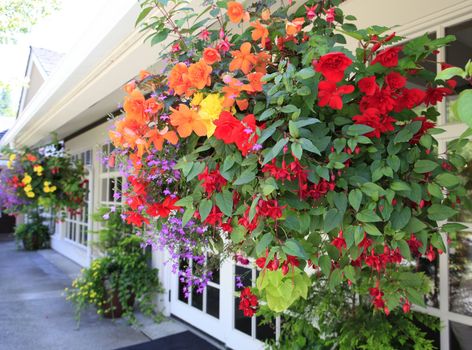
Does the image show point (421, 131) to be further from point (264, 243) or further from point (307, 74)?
point (264, 243)

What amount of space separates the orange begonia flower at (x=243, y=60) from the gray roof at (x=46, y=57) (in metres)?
9.12

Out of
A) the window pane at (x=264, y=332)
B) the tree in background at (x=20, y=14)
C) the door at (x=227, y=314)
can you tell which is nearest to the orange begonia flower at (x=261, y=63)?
the door at (x=227, y=314)

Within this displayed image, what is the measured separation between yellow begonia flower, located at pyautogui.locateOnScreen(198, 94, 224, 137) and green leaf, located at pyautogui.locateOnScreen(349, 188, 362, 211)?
0.38 m

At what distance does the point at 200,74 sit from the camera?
39.9 inches

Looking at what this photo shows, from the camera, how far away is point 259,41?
1160mm

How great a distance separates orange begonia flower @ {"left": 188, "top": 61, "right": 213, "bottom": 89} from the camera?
1.01 m

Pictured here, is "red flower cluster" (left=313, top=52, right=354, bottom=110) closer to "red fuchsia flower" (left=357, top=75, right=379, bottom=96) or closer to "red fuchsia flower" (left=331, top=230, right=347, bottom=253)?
"red fuchsia flower" (left=357, top=75, right=379, bottom=96)

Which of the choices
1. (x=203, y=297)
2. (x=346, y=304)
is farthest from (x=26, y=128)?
(x=346, y=304)

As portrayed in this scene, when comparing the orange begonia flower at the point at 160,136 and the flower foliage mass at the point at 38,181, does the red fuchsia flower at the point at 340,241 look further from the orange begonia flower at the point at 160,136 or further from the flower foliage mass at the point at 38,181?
the flower foliage mass at the point at 38,181

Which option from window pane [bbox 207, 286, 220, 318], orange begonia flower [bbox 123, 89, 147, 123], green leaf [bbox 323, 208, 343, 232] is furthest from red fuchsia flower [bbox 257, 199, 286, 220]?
window pane [bbox 207, 286, 220, 318]

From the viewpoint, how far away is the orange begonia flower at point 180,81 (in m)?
1.03

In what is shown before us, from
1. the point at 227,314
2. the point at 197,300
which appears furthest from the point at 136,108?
the point at 197,300

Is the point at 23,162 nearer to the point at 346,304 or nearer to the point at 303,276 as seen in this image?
the point at 346,304

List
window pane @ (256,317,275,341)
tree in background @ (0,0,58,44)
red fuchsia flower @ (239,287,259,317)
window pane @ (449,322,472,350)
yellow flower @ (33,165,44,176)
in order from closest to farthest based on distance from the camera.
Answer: red fuchsia flower @ (239,287,259,317), window pane @ (449,322,472,350), window pane @ (256,317,275,341), yellow flower @ (33,165,44,176), tree in background @ (0,0,58,44)
